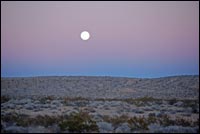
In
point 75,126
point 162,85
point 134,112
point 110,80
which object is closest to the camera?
point 75,126

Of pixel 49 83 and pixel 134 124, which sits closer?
pixel 134 124

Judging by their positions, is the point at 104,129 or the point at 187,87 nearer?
the point at 104,129

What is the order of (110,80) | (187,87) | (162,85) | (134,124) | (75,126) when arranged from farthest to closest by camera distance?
(110,80) < (162,85) < (187,87) < (134,124) < (75,126)

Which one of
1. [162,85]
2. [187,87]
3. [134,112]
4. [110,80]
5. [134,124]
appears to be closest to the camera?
[134,124]

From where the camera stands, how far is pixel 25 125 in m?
13.0

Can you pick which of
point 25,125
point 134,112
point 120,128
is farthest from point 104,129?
point 134,112

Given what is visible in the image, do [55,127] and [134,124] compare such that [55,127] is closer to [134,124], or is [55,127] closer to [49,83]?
[134,124]

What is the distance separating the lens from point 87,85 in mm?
51469

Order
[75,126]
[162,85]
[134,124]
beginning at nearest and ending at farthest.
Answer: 1. [75,126]
2. [134,124]
3. [162,85]

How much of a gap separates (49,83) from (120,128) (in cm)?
4027

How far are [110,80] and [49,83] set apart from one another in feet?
32.3

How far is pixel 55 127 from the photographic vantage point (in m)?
12.5

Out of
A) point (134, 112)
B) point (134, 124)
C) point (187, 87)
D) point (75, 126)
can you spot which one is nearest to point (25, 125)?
point (75, 126)

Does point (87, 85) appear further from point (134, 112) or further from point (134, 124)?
point (134, 124)
